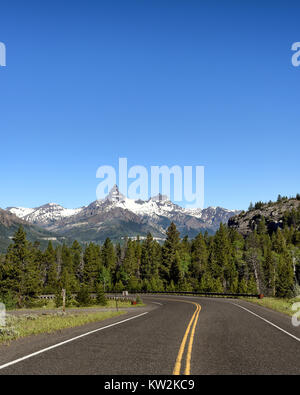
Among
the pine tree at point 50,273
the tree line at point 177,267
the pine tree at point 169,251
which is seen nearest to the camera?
the tree line at point 177,267

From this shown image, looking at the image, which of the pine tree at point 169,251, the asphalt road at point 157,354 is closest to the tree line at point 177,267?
the pine tree at point 169,251

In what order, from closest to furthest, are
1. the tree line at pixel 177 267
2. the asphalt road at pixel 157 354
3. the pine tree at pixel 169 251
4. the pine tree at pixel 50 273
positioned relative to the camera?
the asphalt road at pixel 157 354 → the tree line at pixel 177 267 → the pine tree at pixel 50 273 → the pine tree at pixel 169 251

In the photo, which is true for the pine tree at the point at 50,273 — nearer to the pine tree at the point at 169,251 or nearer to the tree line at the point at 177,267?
the tree line at the point at 177,267

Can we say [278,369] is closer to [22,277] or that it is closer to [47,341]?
[47,341]

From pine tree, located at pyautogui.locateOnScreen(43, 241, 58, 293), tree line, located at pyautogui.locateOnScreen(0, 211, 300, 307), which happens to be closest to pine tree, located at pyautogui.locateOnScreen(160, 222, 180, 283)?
tree line, located at pyautogui.locateOnScreen(0, 211, 300, 307)

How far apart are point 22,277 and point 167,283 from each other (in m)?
37.9

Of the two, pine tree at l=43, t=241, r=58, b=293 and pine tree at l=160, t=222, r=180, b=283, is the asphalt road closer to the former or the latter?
pine tree at l=160, t=222, r=180, b=283

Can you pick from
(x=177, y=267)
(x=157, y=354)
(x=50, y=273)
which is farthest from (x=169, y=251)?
(x=157, y=354)

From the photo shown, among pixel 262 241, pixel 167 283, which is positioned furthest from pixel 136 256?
pixel 262 241

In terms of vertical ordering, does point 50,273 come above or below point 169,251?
below

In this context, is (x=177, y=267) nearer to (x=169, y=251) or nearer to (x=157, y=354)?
(x=169, y=251)

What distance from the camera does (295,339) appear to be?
12758 millimetres

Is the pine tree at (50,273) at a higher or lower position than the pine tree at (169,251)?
lower

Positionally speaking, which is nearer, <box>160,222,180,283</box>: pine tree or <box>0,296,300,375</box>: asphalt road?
<box>0,296,300,375</box>: asphalt road
